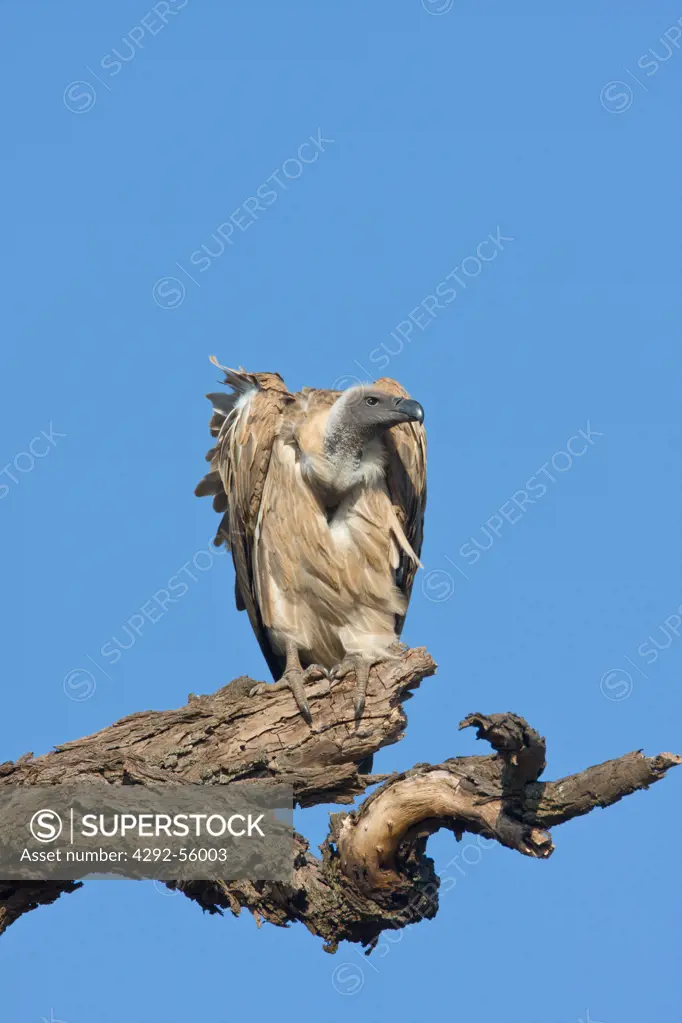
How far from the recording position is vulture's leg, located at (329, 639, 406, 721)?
9523mm

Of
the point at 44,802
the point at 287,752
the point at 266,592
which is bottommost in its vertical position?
the point at 44,802

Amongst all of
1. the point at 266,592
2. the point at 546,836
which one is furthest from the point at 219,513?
the point at 546,836

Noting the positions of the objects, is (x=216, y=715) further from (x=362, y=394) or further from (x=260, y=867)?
(x=362, y=394)

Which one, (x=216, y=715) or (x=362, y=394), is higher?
(x=362, y=394)

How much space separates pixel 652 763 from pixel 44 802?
12.6 feet

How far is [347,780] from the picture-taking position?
9.01 meters

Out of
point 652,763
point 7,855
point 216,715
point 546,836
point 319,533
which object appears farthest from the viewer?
point 319,533

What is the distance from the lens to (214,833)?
330 inches

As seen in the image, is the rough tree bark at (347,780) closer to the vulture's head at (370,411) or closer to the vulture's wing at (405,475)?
the vulture's wing at (405,475)

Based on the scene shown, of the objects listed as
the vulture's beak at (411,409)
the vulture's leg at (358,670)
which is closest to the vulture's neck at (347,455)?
the vulture's beak at (411,409)

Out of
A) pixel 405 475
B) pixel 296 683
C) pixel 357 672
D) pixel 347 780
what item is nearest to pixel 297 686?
pixel 296 683

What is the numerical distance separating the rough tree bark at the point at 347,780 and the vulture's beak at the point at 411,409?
1.82 metres

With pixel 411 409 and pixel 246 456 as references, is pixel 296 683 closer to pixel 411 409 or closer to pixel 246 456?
pixel 246 456

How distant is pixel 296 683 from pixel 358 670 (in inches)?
18.4
